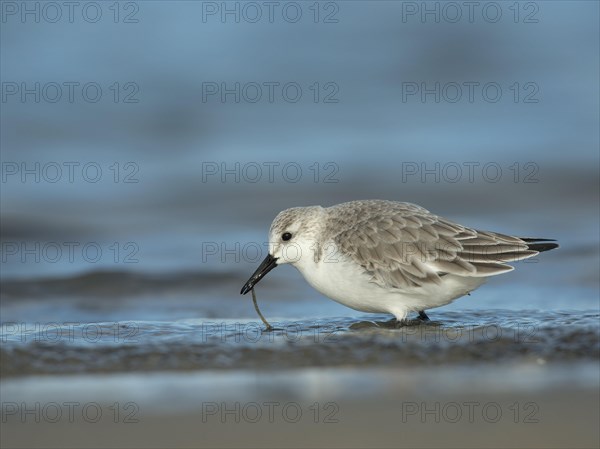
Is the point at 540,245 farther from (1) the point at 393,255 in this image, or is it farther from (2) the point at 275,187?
(2) the point at 275,187

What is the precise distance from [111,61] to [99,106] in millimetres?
1428

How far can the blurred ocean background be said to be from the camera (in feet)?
22.7

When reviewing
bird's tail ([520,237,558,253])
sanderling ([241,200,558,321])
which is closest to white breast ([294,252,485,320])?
sanderling ([241,200,558,321])

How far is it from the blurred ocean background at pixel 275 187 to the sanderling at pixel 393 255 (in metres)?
0.35

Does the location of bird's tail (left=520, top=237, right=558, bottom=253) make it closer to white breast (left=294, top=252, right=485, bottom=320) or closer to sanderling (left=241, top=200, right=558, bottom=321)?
sanderling (left=241, top=200, right=558, bottom=321)

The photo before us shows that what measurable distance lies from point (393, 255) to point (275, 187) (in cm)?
561

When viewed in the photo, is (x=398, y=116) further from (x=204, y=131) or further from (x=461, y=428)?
(x=461, y=428)

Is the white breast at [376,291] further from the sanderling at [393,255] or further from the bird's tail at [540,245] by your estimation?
the bird's tail at [540,245]

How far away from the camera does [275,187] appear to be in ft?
44.5

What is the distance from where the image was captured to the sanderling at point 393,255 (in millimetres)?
8062

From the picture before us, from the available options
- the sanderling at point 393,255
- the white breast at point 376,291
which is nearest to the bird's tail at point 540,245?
the sanderling at point 393,255

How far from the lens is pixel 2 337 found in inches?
310

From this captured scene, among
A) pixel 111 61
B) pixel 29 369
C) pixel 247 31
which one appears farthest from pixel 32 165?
pixel 29 369

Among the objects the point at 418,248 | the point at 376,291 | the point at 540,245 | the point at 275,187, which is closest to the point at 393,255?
the point at 418,248
